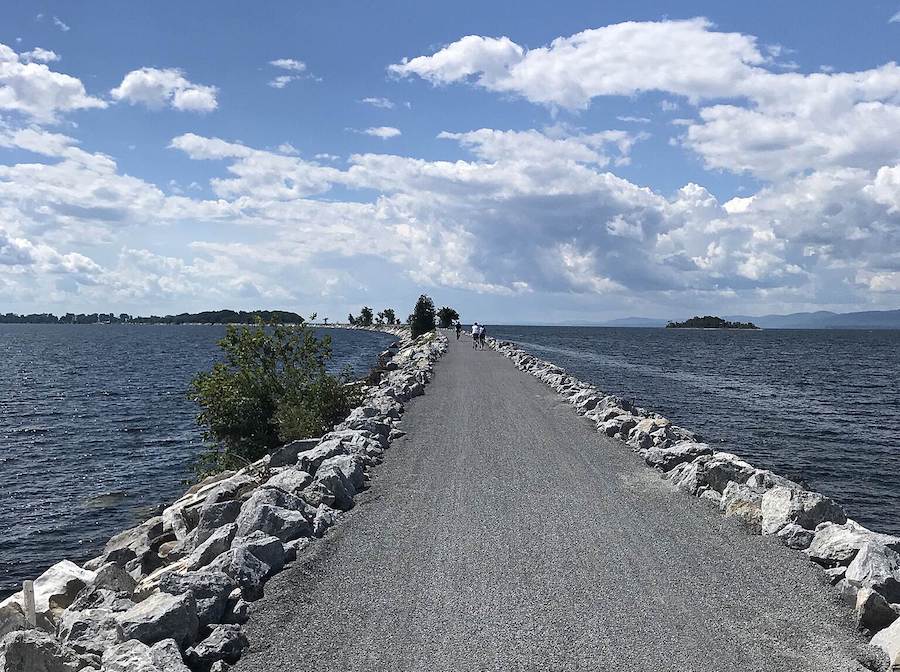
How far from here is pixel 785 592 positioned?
7781mm

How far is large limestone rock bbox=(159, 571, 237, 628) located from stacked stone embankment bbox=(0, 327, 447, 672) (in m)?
0.01

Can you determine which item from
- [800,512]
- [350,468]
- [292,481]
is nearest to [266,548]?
[292,481]

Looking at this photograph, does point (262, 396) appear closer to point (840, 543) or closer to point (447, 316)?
point (840, 543)

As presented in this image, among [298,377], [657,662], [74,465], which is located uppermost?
[298,377]

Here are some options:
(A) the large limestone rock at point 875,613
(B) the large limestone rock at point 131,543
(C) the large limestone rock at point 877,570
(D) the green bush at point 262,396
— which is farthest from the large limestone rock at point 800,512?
(D) the green bush at point 262,396

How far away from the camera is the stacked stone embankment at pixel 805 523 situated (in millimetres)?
6929

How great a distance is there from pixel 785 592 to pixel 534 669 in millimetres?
3504

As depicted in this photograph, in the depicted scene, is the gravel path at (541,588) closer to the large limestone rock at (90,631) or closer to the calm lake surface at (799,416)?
the large limestone rock at (90,631)

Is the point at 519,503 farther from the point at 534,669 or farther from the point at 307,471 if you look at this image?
the point at 534,669

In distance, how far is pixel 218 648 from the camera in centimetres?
616

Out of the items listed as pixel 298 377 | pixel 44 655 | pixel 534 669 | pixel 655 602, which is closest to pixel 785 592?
pixel 655 602

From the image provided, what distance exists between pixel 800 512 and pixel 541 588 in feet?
14.1

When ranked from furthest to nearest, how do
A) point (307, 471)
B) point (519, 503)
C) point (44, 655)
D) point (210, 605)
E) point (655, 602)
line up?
point (307, 471) → point (519, 503) → point (655, 602) → point (210, 605) → point (44, 655)

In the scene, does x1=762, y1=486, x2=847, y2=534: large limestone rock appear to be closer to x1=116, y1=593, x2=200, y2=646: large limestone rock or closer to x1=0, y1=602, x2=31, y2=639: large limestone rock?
x1=116, y1=593, x2=200, y2=646: large limestone rock
